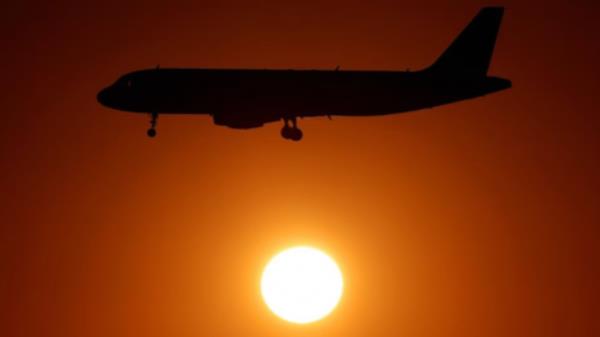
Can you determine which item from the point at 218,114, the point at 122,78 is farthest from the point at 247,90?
Result: the point at 122,78

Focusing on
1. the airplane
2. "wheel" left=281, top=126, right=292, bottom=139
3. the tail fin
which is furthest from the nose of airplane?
the tail fin

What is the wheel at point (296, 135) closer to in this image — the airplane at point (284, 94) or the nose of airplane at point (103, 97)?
the airplane at point (284, 94)

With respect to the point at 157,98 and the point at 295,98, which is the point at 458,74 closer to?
the point at 295,98

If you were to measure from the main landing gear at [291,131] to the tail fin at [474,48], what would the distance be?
860 centimetres

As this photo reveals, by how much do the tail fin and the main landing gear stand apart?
28.2ft

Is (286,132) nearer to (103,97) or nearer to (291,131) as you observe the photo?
(291,131)

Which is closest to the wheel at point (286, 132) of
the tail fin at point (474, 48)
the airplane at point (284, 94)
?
the airplane at point (284, 94)

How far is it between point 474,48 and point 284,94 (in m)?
11.8

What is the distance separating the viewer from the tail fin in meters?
61.6

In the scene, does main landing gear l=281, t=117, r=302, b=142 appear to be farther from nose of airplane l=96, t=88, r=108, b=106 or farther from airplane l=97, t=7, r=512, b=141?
nose of airplane l=96, t=88, r=108, b=106

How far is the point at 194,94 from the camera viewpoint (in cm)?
5659

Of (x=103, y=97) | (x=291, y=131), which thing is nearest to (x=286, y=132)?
(x=291, y=131)

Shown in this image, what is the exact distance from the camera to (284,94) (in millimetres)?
56438

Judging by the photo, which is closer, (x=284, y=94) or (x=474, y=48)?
(x=284, y=94)
